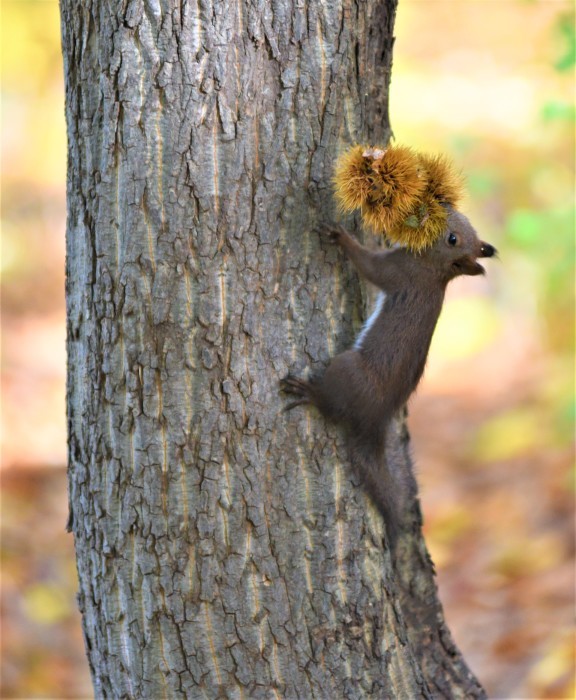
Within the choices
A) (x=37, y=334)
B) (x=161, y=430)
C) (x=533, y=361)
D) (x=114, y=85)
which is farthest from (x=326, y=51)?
(x=37, y=334)

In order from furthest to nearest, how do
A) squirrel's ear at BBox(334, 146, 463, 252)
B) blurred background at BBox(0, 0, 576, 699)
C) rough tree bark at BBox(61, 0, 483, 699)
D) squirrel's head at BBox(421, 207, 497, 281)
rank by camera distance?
blurred background at BBox(0, 0, 576, 699), squirrel's head at BBox(421, 207, 497, 281), squirrel's ear at BBox(334, 146, 463, 252), rough tree bark at BBox(61, 0, 483, 699)

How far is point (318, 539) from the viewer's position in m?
2.40

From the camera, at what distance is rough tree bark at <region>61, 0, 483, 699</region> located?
2.23 meters

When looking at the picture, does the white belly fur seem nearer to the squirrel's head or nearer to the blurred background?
the squirrel's head

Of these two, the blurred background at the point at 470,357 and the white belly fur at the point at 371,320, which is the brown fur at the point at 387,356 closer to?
the white belly fur at the point at 371,320

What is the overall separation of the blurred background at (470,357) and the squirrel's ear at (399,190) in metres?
0.44


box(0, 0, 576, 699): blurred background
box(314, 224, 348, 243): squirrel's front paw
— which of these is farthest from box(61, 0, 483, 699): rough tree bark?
box(0, 0, 576, 699): blurred background

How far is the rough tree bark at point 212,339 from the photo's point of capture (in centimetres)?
223

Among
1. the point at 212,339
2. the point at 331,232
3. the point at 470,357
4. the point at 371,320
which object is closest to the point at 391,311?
the point at 371,320

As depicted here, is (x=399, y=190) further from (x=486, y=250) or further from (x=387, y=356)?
(x=486, y=250)

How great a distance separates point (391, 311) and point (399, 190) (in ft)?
1.68

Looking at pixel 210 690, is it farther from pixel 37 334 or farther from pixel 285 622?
pixel 37 334

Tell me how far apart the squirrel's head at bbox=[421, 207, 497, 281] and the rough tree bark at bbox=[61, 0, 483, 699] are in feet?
2.03

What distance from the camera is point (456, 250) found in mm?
3006
